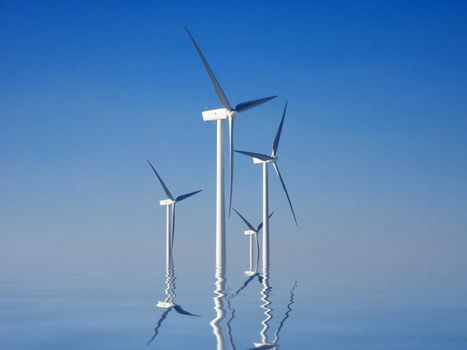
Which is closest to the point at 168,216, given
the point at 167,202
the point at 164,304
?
the point at 167,202

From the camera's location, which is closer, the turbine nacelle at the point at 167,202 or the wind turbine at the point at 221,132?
the wind turbine at the point at 221,132

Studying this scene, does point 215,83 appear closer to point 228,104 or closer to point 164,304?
point 228,104

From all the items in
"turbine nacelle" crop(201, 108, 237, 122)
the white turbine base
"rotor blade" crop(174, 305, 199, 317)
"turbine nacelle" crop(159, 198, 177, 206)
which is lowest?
the white turbine base

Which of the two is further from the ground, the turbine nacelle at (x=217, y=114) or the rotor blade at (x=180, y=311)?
the turbine nacelle at (x=217, y=114)

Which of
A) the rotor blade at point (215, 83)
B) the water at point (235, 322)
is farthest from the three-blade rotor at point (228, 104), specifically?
the water at point (235, 322)

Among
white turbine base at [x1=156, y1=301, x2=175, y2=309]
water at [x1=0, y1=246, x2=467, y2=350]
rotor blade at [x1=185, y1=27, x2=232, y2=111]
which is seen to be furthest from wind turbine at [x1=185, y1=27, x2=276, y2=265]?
white turbine base at [x1=156, y1=301, x2=175, y2=309]

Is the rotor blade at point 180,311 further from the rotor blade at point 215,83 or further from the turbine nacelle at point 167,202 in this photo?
the turbine nacelle at point 167,202

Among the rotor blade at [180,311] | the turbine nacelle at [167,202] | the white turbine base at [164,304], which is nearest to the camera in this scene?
the rotor blade at [180,311]

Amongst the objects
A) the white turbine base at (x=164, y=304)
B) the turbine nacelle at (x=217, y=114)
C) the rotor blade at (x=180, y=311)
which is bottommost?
the white turbine base at (x=164, y=304)

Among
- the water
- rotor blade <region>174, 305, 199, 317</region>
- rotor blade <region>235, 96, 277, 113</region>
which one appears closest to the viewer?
the water

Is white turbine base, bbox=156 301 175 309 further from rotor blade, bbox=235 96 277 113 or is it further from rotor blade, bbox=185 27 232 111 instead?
rotor blade, bbox=235 96 277 113

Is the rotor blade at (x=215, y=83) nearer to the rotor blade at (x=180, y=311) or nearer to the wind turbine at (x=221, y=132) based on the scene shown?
the wind turbine at (x=221, y=132)

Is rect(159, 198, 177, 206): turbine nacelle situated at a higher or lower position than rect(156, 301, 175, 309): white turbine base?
higher

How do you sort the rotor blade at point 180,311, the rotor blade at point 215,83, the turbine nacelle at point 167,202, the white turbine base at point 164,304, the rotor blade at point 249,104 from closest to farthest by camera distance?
1. the rotor blade at point 180,311
2. the white turbine base at point 164,304
3. the rotor blade at point 215,83
4. the rotor blade at point 249,104
5. the turbine nacelle at point 167,202
